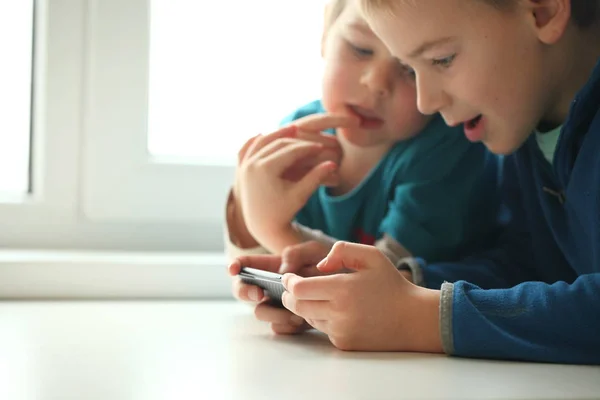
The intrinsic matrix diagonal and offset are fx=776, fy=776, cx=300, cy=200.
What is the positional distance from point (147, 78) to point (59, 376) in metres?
0.74

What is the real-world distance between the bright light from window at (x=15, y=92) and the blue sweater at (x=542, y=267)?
73 cm

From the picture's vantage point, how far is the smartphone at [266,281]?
779mm

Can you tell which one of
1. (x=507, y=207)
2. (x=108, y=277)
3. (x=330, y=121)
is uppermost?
(x=330, y=121)

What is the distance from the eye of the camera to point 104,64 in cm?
124

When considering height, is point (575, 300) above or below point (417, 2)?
below

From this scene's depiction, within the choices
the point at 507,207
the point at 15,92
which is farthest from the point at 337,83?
the point at 15,92

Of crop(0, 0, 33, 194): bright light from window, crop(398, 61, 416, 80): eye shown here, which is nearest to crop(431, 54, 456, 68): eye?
crop(398, 61, 416, 80): eye

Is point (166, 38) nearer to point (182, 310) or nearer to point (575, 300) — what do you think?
point (182, 310)

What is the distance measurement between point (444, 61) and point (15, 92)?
753 mm

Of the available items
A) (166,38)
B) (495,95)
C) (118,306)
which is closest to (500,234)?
(495,95)

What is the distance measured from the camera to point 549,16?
844 millimetres

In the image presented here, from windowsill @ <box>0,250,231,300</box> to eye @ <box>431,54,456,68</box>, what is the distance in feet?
1.53

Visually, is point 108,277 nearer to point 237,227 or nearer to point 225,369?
point 237,227

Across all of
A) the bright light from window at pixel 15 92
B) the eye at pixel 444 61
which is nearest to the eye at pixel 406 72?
the eye at pixel 444 61
